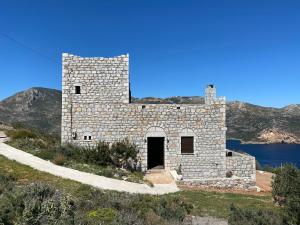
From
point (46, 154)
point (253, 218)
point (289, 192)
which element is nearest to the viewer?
point (253, 218)

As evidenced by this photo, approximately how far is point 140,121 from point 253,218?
11.0 m

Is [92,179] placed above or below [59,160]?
below

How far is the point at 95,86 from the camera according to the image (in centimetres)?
1942

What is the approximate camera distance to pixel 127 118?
19062 mm

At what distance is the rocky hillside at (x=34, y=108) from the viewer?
218 feet

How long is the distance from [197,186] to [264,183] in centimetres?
583

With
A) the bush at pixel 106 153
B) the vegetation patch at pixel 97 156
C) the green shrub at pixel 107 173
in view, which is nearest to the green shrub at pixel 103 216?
the green shrub at pixel 107 173

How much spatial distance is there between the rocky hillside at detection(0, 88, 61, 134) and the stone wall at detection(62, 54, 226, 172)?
45.9m

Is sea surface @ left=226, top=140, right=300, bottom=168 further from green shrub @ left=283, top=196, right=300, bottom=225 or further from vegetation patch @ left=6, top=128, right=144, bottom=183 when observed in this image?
green shrub @ left=283, top=196, right=300, bottom=225

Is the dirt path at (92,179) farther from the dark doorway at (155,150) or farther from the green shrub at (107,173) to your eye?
the dark doorway at (155,150)

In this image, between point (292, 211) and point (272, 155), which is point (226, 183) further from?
point (272, 155)

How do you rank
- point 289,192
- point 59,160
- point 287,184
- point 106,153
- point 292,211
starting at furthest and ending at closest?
point 106,153 → point 59,160 → point 287,184 → point 289,192 → point 292,211

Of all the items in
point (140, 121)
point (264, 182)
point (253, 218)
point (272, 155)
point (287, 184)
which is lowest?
point (272, 155)

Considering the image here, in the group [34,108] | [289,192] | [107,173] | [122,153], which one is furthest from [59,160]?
[34,108]
